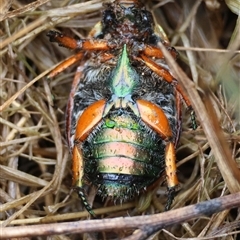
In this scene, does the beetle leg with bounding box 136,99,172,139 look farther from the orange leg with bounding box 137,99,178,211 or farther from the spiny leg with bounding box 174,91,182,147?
the spiny leg with bounding box 174,91,182,147

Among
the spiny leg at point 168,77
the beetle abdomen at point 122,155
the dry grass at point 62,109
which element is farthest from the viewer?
the dry grass at point 62,109

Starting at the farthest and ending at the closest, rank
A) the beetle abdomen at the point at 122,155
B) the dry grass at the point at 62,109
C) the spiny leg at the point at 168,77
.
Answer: the dry grass at the point at 62,109 < the spiny leg at the point at 168,77 < the beetle abdomen at the point at 122,155

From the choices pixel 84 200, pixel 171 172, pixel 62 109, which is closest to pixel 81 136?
pixel 84 200

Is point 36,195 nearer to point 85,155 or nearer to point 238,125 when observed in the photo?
point 85,155

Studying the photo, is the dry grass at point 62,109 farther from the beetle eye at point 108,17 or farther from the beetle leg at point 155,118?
the beetle leg at point 155,118

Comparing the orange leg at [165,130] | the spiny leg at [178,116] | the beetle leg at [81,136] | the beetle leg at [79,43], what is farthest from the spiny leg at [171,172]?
the beetle leg at [79,43]

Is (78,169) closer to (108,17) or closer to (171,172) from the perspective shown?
(171,172)

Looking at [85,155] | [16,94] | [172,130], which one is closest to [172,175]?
[172,130]

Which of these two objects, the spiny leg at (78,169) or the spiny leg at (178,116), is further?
the spiny leg at (178,116)
